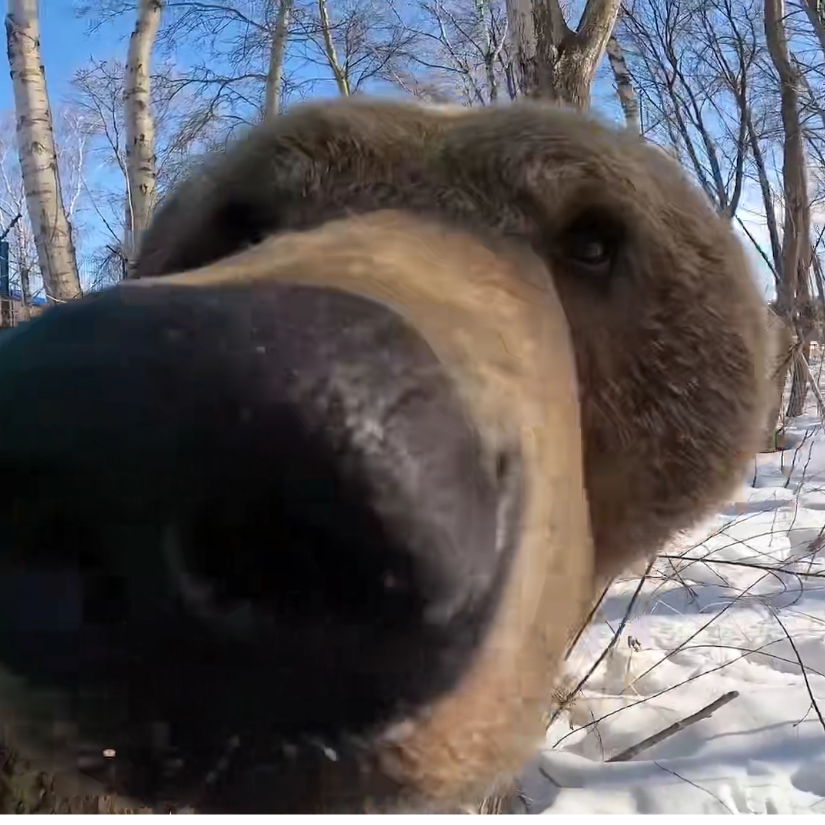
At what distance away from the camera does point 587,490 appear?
57.0 inches

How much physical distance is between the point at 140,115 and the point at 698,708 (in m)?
8.26

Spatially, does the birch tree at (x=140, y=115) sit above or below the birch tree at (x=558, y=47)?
above

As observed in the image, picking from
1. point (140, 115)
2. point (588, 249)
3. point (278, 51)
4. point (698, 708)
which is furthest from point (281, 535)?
point (278, 51)

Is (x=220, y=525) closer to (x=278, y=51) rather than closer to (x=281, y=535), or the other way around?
(x=281, y=535)

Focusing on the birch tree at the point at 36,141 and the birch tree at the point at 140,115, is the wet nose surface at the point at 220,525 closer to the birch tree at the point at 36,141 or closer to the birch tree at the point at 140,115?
the birch tree at the point at 36,141

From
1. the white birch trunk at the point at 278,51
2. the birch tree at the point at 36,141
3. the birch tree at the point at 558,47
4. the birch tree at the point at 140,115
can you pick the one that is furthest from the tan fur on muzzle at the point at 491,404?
the white birch trunk at the point at 278,51

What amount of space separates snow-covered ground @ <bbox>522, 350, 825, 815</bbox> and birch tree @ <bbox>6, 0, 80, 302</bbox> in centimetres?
581

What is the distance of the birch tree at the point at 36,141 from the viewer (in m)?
7.27

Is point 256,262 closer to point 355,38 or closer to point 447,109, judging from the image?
point 447,109

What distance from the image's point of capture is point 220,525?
2.12ft

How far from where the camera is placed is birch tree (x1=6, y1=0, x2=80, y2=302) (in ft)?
23.9

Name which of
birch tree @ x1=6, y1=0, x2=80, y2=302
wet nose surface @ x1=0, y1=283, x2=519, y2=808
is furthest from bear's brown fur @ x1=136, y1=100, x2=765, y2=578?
birch tree @ x1=6, y1=0, x2=80, y2=302

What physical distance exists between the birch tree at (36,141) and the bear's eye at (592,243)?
6.67 m

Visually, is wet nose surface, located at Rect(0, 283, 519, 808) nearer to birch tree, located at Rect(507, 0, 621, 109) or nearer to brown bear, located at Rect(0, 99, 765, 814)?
brown bear, located at Rect(0, 99, 765, 814)
